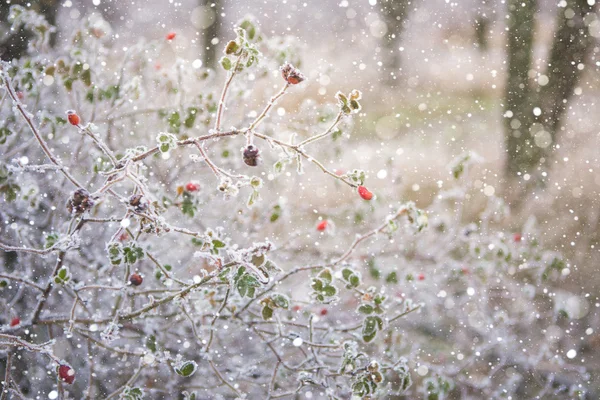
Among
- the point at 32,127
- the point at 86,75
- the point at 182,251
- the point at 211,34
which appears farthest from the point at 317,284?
the point at 211,34

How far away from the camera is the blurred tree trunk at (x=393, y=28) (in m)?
7.33

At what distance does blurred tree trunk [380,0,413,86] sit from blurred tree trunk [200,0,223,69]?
2.43 meters

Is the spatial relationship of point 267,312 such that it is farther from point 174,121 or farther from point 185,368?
point 174,121

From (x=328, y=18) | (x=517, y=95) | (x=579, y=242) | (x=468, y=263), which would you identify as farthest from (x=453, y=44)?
(x=468, y=263)

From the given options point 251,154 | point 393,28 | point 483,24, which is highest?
point 393,28

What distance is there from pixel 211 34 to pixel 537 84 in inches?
151

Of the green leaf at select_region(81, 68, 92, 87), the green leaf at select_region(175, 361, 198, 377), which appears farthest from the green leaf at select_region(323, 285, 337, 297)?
the green leaf at select_region(81, 68, 92, 87)

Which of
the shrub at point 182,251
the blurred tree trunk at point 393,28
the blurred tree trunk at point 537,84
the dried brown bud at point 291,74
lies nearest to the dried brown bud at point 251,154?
the shrub at point 182,251

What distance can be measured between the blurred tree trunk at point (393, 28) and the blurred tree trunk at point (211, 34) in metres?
2.43

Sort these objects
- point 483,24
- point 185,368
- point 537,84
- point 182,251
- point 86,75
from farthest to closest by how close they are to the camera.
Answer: point 483,24
point 537,84
point 182,251
point 86,75
point 185,368

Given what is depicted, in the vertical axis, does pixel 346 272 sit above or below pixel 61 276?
above

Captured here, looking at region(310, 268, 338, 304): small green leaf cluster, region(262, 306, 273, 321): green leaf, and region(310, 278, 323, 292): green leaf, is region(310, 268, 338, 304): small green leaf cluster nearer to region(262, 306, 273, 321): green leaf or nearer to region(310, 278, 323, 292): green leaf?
region(310, 278, 323, 292): green leaf

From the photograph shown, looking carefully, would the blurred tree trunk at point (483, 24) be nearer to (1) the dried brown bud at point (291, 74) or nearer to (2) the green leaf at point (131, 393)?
(1) the dried brown bud at point (291, 74)

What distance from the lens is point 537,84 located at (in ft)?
15.1
